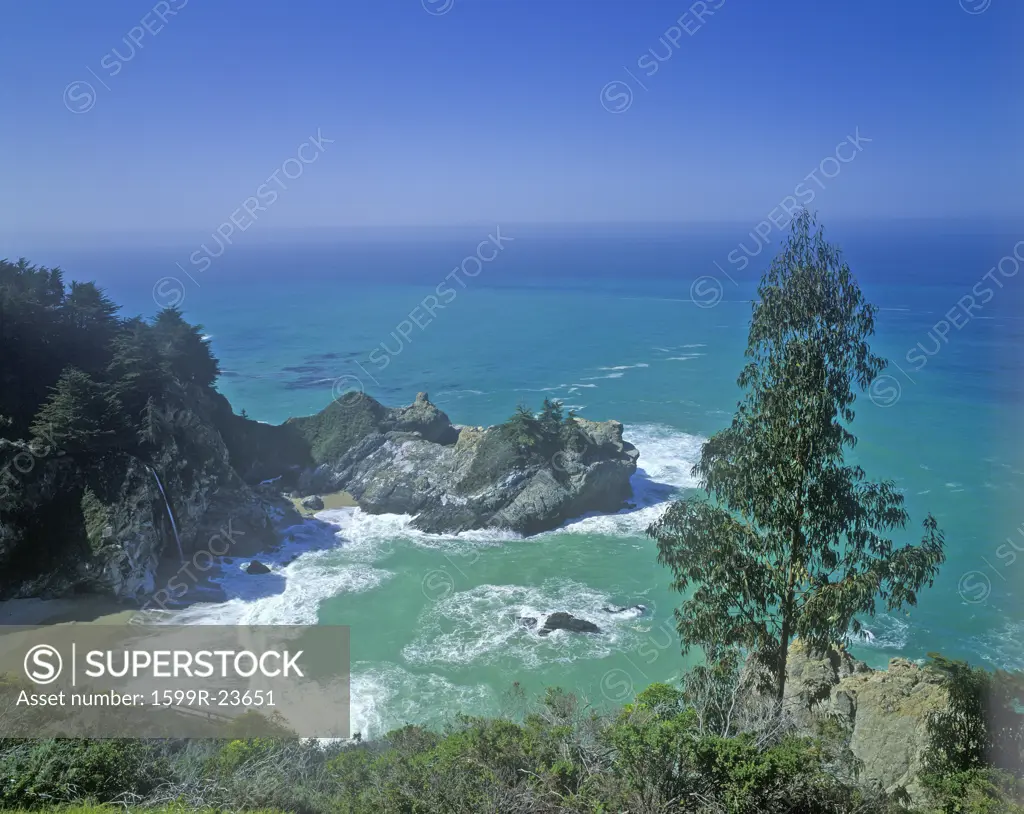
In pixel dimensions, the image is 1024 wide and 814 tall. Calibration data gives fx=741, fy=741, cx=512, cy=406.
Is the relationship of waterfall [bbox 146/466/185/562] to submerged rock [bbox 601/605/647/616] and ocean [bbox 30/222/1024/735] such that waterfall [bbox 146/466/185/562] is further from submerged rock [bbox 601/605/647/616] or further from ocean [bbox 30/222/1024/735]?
submerged rock [bbox 601/605/647/616]

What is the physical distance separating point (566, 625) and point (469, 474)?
11.0 meters

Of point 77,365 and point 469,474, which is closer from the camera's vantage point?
point 77,365

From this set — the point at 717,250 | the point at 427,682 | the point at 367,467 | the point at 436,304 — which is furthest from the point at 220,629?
the point at 717,250

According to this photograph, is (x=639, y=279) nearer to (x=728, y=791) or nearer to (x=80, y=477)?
(x=80, y=477)

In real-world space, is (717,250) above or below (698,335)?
above

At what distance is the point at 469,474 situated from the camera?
3425 cm

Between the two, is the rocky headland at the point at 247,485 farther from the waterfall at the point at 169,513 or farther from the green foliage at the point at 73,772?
the green foliage at the point at 73,772

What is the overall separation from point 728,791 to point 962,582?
24.0 meters

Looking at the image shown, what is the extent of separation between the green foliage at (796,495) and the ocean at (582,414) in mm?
10831

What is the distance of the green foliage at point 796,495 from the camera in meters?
10.3

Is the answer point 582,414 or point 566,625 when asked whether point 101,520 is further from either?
point 582,414

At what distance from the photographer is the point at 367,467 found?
121 ft

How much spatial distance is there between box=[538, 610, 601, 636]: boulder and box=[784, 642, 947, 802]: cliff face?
960 cm

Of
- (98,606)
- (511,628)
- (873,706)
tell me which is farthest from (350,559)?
(873,706)
